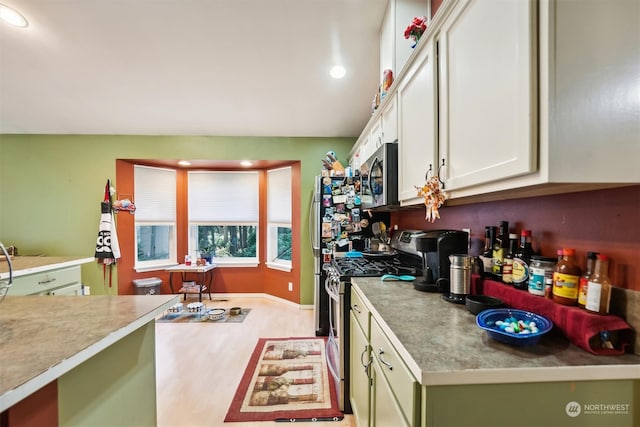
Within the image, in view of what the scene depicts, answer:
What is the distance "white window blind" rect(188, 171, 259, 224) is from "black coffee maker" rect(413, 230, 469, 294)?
339cm

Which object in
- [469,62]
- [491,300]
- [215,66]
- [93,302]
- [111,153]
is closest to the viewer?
[469,62]

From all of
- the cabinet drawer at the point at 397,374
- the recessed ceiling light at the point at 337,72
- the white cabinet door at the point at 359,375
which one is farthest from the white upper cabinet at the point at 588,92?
the recessed ceiling light at the point at 337,72

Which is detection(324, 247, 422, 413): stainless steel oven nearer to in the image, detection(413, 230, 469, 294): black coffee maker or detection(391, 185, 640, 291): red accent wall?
detection(413, 230, 469, 294): black coffee maker

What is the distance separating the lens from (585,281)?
0.84m

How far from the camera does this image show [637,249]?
0.77m

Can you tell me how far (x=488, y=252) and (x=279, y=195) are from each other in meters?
3.35

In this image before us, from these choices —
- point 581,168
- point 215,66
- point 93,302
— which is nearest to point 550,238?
point 581,168

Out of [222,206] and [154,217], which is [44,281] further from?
[222,206]

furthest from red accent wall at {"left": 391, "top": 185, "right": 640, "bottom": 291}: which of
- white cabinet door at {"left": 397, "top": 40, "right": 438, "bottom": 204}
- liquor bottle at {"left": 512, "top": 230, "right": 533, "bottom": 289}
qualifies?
white cabinet door at {"left": 397, "top": 40, "right": 438, "bottom": 204}

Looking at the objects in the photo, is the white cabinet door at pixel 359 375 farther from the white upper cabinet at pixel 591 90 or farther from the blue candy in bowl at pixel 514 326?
the white upper cabinet at pixel 591 90

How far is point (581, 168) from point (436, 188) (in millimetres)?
560

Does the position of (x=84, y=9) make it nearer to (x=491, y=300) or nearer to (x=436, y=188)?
(x=436, y=188)

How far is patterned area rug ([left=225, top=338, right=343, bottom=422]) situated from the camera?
1.77 m

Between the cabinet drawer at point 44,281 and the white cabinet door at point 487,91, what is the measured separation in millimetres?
3090
